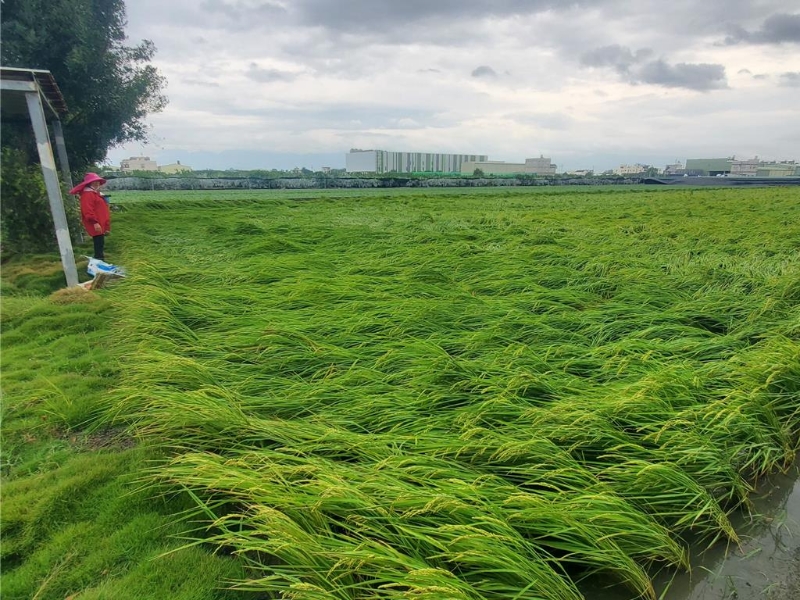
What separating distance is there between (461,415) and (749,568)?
1272mm

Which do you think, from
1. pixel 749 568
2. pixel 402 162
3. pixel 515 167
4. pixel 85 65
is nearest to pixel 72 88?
pixel 85 65

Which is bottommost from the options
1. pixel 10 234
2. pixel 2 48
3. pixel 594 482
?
pixel 594 482

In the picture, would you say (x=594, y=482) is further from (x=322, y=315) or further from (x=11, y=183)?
(x=11, y=183)

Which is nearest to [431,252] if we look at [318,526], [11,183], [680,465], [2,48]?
[680,465]

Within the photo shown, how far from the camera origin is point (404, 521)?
1574mm

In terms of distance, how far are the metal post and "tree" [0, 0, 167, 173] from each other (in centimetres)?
359

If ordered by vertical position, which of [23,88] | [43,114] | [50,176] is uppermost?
[23,88]

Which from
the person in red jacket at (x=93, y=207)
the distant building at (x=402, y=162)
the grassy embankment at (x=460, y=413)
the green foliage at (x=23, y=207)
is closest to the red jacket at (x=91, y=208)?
the person in red jacket at (x=93, y=207)

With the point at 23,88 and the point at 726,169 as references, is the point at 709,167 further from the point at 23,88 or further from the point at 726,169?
the point at 23,88

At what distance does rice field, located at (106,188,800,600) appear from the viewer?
1.53 meters

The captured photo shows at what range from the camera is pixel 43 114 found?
15.1ft

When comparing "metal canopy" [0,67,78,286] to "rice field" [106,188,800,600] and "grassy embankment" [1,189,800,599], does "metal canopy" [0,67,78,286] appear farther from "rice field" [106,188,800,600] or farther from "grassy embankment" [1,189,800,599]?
"rice field" [106,188,800,600]

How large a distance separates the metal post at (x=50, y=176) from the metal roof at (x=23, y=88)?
119mm

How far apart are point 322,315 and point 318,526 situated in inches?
88.6
